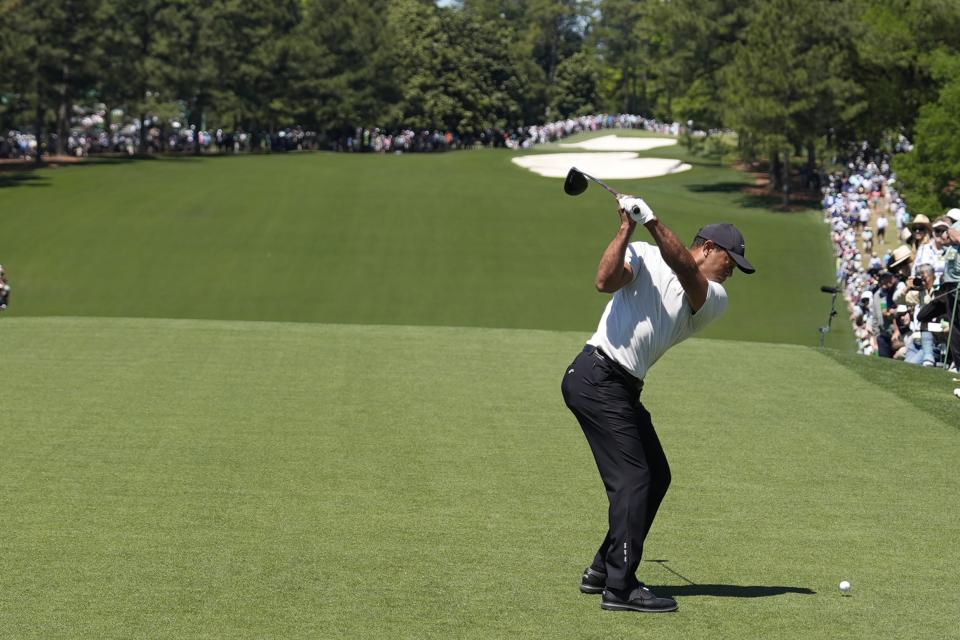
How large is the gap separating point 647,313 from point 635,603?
4.94ft

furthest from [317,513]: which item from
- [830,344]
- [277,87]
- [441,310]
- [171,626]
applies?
[277,87]

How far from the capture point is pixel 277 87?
94062mm

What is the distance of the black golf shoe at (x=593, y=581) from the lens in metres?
7.76

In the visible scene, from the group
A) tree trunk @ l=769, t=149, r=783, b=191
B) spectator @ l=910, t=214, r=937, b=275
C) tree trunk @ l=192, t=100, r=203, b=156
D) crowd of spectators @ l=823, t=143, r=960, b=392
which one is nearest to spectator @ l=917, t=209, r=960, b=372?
crowd of spectators @ l=823, t=143, r=960, b=392

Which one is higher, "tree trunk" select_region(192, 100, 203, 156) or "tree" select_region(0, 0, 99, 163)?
"tree" select_region(0, 0, 99, 163)

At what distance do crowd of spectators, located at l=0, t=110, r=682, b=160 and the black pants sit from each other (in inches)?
3048

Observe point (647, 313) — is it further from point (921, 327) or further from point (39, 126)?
point (39, 126)

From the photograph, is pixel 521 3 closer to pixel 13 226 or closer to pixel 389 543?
pixel 13 226

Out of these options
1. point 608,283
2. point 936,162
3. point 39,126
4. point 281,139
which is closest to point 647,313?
point 608,283

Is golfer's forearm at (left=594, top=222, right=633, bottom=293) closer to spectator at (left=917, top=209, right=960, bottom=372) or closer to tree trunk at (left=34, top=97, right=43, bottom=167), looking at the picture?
spectator at (left=917, top=209, right=960, bottom=372)

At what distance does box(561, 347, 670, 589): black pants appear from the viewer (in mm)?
7477

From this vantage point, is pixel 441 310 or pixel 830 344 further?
pixel 441 310

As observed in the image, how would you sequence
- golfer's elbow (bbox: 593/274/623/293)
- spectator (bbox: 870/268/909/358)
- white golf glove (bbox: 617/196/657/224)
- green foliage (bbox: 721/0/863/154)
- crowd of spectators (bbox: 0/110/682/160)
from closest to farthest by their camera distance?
white golf glove (bbox: 617/196/657/224), golfer's elbow (bbox: 593/274/623/293), spectator (bbox: 870/268/909/358), green foliage (bbox: 721/0/863/154), crowd of spectators (bbox: 0/110/682/160)

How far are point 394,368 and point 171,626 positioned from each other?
400 inches
